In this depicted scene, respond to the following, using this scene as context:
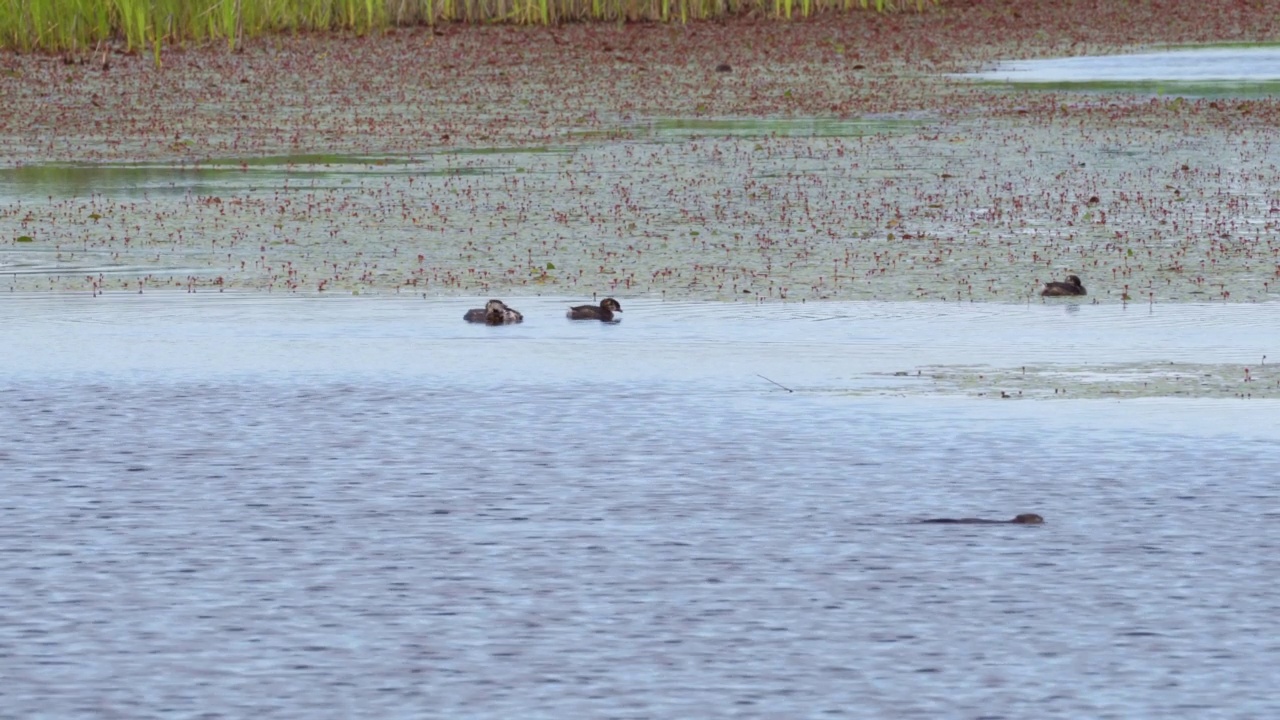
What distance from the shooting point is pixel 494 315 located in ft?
40.6

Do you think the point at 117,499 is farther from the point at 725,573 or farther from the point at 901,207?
the point at 901,207

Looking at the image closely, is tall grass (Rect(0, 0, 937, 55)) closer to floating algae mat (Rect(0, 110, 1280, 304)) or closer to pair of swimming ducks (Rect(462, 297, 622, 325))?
floating algae mat (Rect(0, 110, 1280, 304))

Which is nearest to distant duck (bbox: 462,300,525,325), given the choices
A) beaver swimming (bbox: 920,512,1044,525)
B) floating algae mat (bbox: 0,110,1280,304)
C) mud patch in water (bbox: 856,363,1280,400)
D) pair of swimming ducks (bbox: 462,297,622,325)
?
pair of swimming ducks (bbox: 462,297,622,325)

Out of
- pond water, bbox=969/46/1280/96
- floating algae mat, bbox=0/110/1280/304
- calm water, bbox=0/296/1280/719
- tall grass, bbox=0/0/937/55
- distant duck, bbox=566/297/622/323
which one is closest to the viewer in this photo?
calm water, bbox=0/296/1280/719

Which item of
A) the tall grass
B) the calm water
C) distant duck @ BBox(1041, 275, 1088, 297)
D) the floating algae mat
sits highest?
the tall grass

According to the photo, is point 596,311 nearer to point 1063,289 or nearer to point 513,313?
point 513,313

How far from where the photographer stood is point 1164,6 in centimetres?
4406

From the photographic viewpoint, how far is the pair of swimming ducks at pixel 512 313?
12.4 meters

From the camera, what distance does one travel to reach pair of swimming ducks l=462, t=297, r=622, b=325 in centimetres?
1239

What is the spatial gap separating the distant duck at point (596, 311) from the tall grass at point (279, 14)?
65.2ft

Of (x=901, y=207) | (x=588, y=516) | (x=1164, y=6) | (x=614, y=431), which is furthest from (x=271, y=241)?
(x=1164, y=6)

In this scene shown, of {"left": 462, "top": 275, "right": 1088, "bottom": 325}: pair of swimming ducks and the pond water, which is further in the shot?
the pond water

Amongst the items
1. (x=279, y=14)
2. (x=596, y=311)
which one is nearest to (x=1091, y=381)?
(x=596, y=311)

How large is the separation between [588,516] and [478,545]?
53 centimetres
